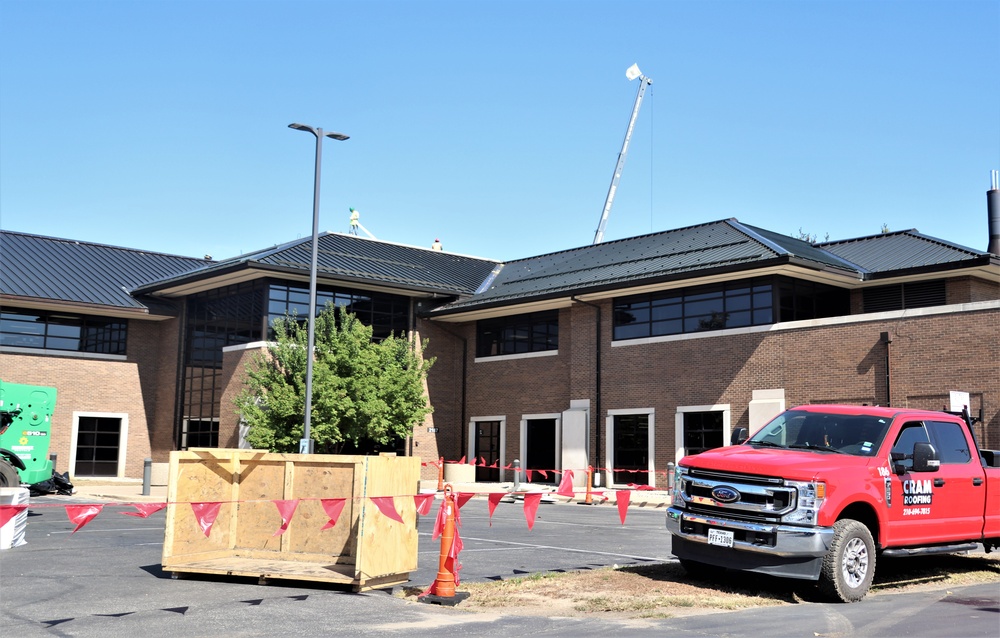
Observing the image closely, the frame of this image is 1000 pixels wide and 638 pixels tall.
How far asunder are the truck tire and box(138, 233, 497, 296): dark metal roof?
86.2 feet

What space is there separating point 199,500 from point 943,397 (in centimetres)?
2133

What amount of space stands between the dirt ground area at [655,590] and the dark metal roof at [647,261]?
17.2 m

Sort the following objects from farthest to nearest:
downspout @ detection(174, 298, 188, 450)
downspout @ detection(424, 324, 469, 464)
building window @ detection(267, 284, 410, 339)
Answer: downspout @ detection(424, 324, 469, 464) → downspout @ detection(174, 298, 188, 450) → building window @ detection(267, 284, 410, 339)

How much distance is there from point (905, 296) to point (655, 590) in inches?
896

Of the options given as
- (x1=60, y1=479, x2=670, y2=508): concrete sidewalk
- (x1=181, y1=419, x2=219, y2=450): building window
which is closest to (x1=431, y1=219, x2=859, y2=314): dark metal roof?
(x1=60, y1=479, x2=670, y2=508): concrete sidewalk

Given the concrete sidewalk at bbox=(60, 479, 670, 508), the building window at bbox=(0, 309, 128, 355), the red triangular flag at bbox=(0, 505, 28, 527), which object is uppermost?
the building window at bbox=(0, 309, 128, 355)

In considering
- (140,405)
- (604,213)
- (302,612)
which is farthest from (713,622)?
(604,213)

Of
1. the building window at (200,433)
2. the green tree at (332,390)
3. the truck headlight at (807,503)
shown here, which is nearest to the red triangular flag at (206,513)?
the truck headlight at (807,503)

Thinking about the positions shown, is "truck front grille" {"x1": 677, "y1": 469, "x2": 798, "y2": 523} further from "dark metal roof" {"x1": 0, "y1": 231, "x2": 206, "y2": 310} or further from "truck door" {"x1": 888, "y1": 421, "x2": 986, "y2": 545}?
"dark metal roof" {"x1": 0, "y1": 231, "x2": 206, "y2": 310}

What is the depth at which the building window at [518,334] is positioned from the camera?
37.7 meters

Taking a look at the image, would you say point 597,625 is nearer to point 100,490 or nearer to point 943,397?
point 943,397

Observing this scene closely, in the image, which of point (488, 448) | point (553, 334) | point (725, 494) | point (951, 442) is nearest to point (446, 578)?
point (725, 494)

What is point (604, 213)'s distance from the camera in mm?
94750

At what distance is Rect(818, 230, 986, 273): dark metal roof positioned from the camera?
99.3ft
